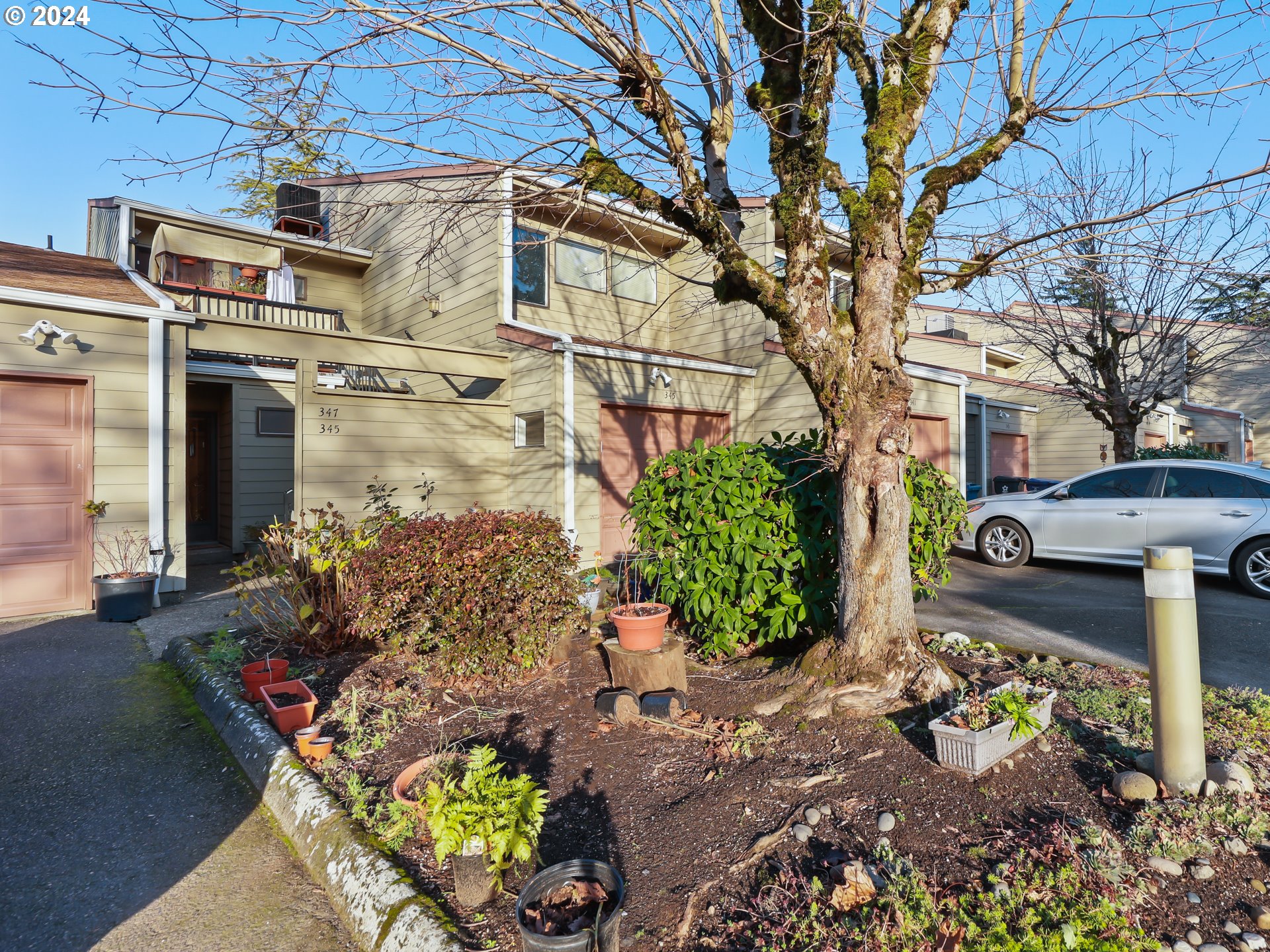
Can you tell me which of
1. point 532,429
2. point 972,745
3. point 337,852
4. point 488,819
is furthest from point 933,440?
point 337,852

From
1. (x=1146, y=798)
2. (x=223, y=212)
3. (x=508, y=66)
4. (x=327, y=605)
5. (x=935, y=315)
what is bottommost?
(x=1146, y=798)

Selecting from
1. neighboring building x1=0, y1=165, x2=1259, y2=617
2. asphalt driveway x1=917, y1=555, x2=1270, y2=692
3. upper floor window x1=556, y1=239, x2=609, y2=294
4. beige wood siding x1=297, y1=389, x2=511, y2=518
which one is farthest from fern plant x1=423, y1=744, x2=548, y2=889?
upper floor window x1=556, y1=239, x2=609, y2=294

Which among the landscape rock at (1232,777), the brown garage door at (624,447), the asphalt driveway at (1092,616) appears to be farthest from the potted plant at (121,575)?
the landscape rock at (1232,777)

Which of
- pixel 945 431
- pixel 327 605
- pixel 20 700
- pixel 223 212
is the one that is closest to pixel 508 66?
Result: pixel 327 605

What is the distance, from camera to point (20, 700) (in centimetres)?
449

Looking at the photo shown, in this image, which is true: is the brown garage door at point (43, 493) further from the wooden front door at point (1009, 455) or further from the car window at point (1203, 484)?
the wooden front door at point (1009, 455)

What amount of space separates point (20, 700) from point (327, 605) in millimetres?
1912

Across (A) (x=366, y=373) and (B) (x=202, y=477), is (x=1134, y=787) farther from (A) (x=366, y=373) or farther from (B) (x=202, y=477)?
(B) (x=202, y=477)

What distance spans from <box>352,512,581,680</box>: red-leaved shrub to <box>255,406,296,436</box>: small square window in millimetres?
8765

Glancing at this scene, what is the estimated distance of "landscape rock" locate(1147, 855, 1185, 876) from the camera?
7.38ft

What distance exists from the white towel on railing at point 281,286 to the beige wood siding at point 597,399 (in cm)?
634

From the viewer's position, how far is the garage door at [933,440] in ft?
36.2

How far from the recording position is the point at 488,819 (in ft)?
7.66

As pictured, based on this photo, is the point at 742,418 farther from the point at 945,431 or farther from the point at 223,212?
the point at 223,212
